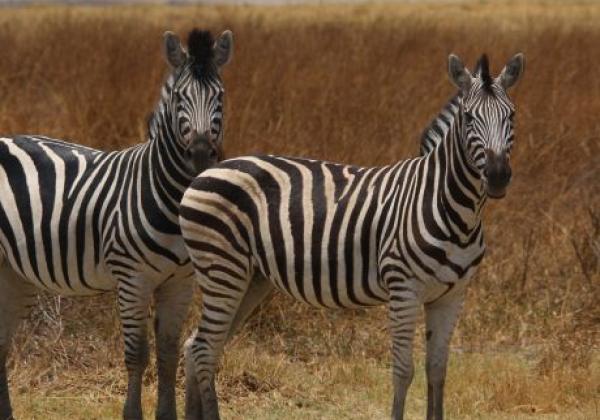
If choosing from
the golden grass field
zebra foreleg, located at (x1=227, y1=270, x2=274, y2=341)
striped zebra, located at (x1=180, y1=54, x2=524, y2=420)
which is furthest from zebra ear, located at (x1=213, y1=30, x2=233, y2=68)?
the golden grass field

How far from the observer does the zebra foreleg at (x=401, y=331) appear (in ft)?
15.4

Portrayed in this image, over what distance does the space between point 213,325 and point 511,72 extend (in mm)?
1707

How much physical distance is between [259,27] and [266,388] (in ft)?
29.9

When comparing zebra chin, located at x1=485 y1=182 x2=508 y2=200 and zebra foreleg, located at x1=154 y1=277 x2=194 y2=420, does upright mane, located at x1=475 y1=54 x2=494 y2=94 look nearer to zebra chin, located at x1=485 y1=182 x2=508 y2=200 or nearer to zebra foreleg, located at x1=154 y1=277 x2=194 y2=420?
zebra chin, located at x1=485 y1=182 x2=508 y2=200

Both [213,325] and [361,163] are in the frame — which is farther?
[361,163]

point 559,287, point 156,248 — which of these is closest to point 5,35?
point 559,287

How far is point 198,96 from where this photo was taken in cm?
503

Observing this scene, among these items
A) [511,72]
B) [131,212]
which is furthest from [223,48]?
[511,72]

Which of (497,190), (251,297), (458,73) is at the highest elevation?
(458,73)

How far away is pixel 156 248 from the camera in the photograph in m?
5.09

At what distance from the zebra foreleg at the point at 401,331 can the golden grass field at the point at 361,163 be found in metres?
0.97

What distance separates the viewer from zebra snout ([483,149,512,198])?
4.38 metres

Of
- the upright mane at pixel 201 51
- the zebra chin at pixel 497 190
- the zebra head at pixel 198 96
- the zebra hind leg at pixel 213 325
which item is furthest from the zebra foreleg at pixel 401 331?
the upright mane at pixel 201 51

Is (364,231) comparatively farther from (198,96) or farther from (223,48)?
(223,48)
